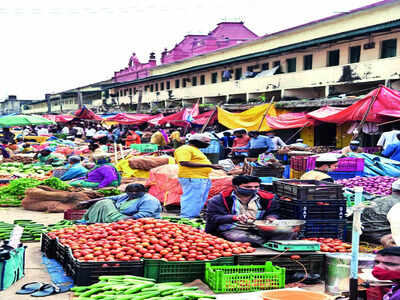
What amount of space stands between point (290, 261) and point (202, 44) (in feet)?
142

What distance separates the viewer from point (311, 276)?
16.5ft

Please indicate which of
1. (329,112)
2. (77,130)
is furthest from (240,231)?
(77,130)

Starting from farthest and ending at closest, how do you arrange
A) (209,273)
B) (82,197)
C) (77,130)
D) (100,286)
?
(77,130)
(82,197)
(209,273)
(100,286)

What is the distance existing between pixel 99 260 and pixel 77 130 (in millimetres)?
26354

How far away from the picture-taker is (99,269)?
471cm

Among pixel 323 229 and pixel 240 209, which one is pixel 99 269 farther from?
pixel 323 229

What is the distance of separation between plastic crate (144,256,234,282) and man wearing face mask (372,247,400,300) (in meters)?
1.91

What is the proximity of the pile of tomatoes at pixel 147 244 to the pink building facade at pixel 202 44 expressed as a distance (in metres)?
36.2

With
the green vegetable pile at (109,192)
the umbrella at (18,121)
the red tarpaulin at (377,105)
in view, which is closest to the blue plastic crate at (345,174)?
the red tarpaulin at (377,105)

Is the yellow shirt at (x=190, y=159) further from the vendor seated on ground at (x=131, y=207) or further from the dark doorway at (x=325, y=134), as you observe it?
the dark doorway at (x=325, y=134)

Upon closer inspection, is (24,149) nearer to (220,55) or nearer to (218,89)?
(218,89)

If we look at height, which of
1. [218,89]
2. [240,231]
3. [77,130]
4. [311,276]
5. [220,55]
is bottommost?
[311,276]

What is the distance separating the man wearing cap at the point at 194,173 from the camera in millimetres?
8352

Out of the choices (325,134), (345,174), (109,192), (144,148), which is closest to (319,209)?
(345,174)
